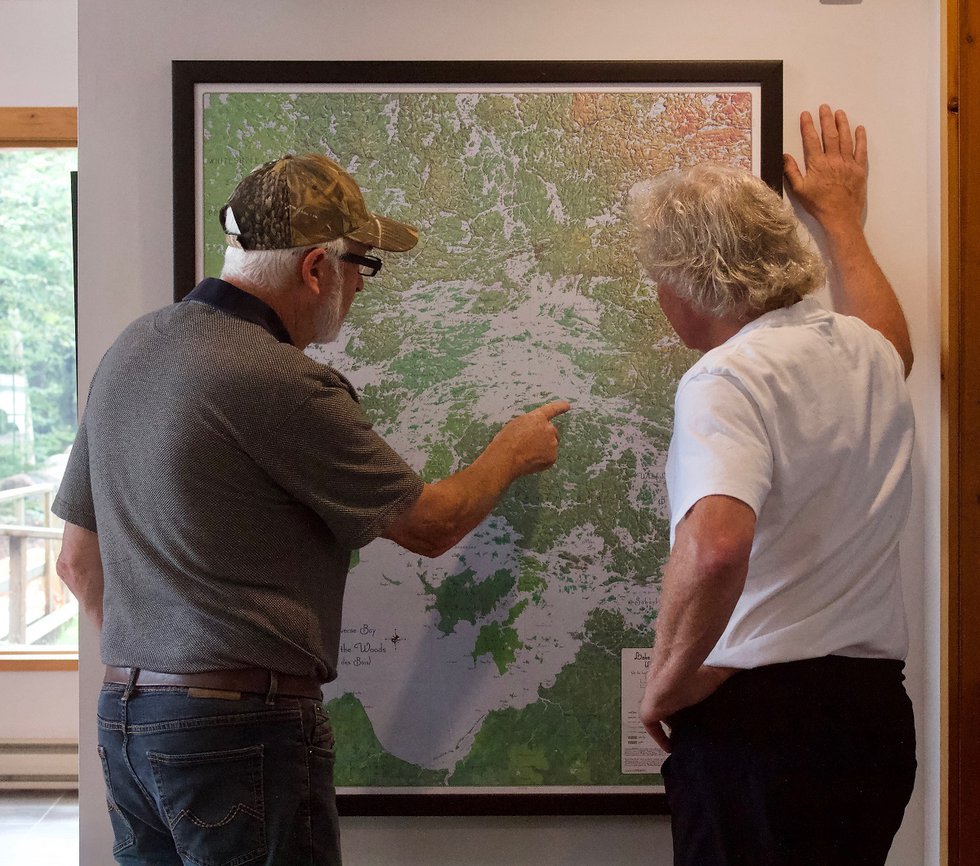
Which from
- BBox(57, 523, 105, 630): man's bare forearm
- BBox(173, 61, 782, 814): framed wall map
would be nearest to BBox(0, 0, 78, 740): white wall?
BBox(173, 61, 782, 814): framed wall map

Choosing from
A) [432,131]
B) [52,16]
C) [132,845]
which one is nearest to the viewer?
[132,845]

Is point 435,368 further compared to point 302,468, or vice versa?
point 435,368

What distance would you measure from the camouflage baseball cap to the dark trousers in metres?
0.87

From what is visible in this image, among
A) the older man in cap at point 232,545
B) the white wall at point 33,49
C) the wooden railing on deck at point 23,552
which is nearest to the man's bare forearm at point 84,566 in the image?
the older man in cap at point 232,545

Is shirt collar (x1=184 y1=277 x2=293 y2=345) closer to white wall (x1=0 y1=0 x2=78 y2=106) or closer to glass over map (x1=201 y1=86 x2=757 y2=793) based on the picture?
glass over map (x1=201 y1=86 x2=757 y2=793)

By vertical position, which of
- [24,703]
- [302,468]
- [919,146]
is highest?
[919,146]

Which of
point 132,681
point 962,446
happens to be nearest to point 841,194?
point 962,446

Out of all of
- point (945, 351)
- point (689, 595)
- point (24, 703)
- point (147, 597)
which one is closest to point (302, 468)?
point (147, 597)

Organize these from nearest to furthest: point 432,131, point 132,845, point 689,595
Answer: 1. point 689,595
2. point 132,845
3. point 432,131

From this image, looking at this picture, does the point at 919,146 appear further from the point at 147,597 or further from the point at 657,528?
the point at 147,597

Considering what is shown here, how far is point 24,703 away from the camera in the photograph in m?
3.43

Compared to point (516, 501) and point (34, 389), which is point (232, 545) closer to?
point (516, 501)

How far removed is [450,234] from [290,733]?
965 millimetres

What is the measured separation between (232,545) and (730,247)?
0.80 meters
